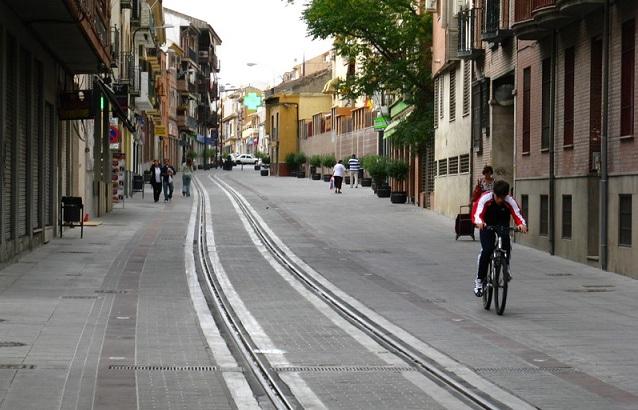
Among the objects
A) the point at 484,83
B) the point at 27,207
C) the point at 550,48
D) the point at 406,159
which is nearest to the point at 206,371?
the point at 27,207

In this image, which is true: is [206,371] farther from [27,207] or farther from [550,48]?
[550,48]

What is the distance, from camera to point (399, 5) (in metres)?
53.2

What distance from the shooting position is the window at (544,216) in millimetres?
30142

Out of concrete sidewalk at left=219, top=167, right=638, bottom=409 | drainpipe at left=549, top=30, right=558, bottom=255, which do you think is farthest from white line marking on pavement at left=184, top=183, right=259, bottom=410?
drainpipe at left=549, top=30, right=558, bottom=255

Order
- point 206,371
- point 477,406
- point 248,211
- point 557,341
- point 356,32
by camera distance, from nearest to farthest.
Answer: point 477,406, point 206,371, point 557,341, point 248,211, point 356,32

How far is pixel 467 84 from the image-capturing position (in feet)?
137

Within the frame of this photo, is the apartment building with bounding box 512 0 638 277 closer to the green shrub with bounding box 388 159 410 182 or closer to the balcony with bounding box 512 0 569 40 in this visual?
the balcony with bounding box 512 0 569 40

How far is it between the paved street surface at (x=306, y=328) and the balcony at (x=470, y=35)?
8877 mm

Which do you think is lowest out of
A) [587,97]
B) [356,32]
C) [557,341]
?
[557,341]

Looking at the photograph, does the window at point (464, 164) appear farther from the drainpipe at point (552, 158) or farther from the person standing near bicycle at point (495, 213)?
the person standing near bicycle at point (495, 213)

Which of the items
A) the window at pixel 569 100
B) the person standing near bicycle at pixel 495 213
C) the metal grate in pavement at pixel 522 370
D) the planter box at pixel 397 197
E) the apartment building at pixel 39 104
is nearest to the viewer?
the metal grate in pavement at pixel 522 370

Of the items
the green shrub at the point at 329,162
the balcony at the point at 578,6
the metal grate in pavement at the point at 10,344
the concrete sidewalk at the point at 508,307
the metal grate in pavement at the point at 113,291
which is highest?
the balcony at the point at 578,6

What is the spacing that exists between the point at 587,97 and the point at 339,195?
110ft

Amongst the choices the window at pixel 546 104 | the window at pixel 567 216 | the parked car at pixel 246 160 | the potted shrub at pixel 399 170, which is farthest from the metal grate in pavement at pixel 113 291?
the parked car at pixel 246 160
